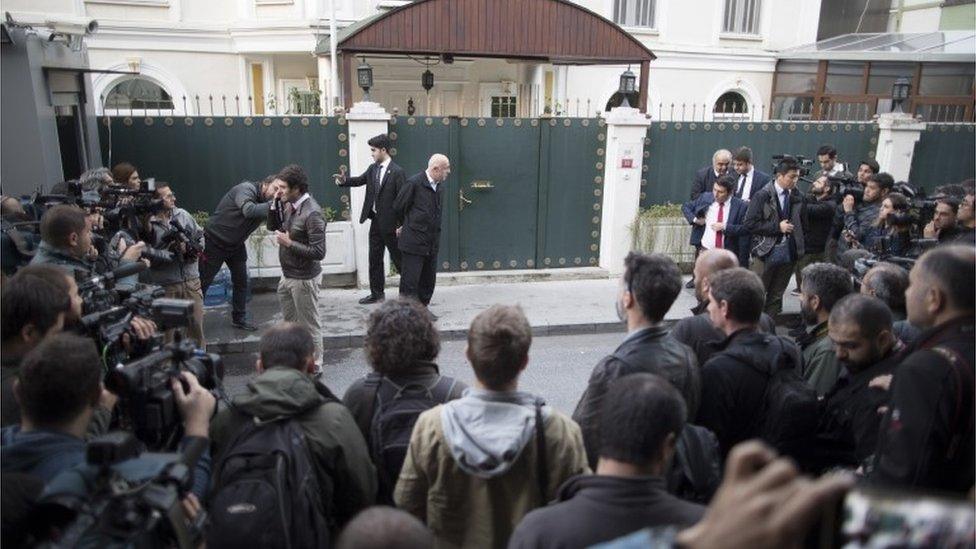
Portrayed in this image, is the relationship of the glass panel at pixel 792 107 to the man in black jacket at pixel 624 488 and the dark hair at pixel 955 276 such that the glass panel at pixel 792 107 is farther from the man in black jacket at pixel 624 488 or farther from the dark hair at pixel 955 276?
the man in black jacket at pixel 624 488

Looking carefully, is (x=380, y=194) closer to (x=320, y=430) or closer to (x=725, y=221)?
(x=725, y=221)

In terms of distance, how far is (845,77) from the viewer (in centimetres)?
1639

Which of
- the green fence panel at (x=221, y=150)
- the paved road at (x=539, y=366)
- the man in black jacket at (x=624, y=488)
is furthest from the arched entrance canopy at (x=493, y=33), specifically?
the man in black jacket at (x=624, y=488)

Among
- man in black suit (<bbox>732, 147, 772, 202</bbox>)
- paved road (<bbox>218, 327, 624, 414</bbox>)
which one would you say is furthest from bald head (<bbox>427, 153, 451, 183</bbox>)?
man in black suit (<bbox>732, 147, 772, 202</bbox>)

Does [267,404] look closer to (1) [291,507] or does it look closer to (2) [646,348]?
(1) [291,507]

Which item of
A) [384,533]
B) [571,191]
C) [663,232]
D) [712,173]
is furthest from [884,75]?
[384,533]

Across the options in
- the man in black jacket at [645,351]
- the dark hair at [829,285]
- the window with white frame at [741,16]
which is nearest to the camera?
the man in black jacket at [645,351]

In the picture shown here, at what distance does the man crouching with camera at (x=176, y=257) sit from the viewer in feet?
19.8

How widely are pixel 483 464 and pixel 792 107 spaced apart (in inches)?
700

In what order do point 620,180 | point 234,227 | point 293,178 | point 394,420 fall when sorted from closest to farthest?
point 394,420 → point 293,178 → point 234,227 → point 620,180

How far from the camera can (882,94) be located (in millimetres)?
15898

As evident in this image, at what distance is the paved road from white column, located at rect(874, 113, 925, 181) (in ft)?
19.4

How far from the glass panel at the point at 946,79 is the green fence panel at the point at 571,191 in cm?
1023

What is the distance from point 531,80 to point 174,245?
37.8ft
